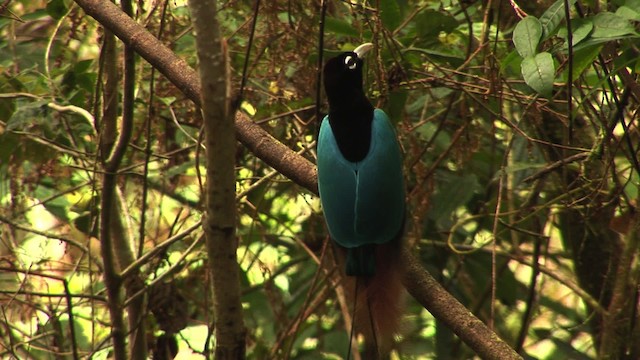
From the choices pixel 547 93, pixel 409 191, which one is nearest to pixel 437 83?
pixel 409 191

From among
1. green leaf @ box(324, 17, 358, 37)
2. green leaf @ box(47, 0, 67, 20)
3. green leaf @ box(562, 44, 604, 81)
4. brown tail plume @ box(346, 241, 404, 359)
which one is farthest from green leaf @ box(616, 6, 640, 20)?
green leaf @ box(47, 0, 67, 20)

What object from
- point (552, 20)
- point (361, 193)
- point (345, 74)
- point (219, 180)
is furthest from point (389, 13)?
point (219, 180)

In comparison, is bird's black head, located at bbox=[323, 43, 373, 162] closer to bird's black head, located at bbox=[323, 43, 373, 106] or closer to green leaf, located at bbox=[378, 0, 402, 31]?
bird's black head, located at bbox=[323, 43, 373, 106]

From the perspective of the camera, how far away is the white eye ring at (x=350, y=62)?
2.54 meters

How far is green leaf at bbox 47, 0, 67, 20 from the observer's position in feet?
8.58

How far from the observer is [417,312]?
332 cm

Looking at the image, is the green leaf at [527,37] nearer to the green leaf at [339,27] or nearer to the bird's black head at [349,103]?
the bird's black head at [349,103]

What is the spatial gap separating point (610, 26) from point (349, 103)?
0.96 metres

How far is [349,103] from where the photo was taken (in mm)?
Result: 2559

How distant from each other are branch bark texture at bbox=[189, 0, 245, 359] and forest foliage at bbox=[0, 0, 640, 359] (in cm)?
98

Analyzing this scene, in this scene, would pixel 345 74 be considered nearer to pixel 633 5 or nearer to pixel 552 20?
pixel 552 20

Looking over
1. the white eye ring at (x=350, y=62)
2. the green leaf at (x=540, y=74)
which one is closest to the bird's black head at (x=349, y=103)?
the white eye ring at (x=350, y=62)

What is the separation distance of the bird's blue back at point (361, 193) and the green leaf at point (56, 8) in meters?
0.95

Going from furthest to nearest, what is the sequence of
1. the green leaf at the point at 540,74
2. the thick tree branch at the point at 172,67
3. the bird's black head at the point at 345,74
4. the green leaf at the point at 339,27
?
1. the green leaf at the point at 339,27
2. the bird's black head at the point at 345,74
3. the thick tree branch at the point at 172,67
4. the green leaf at the point at 540,74
